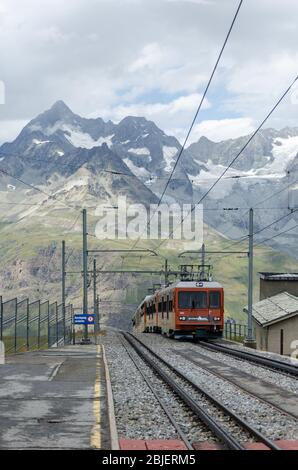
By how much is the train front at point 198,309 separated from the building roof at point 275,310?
1017 centimetres

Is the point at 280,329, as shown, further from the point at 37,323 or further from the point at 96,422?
the point at 96,422

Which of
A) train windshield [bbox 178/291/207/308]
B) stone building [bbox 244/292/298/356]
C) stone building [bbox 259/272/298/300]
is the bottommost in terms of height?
stone building [bbox 244/292/298/356]

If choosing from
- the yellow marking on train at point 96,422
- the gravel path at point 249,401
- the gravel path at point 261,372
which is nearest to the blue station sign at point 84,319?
the gravel path at point 261,372

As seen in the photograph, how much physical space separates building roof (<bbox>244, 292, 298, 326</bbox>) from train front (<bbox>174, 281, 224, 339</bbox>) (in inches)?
400

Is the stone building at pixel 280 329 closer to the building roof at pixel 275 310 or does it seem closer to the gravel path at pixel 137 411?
the building roof at pixel 275 310

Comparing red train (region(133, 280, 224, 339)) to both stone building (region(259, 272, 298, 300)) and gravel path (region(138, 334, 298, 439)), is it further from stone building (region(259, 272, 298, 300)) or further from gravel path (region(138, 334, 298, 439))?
stone building (region(259, 272, 298, 300))

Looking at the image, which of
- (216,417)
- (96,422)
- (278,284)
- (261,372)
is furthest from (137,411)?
(278,284)

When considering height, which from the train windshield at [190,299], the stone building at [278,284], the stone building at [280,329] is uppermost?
the stone building at [278,284]

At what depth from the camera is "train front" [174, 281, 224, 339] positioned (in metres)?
43.4

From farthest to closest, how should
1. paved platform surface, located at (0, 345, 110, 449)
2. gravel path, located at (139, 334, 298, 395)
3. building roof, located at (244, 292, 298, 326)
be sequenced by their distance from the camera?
building roof, located at (244, 292, 298, 326) → gravel path, located at (139, 334, 298, 395) → paved platform surface, located at (0, 345, 110, 449)

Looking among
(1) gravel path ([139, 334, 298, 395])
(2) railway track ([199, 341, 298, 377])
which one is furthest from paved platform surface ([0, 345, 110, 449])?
(2) railway track ([199, 341, 298, 377])

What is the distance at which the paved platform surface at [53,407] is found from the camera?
1164 centimetres
